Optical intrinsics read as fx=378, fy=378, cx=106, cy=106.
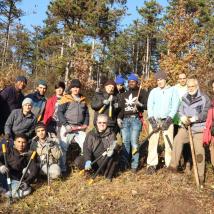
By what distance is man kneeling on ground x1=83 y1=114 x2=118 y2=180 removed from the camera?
309 inches

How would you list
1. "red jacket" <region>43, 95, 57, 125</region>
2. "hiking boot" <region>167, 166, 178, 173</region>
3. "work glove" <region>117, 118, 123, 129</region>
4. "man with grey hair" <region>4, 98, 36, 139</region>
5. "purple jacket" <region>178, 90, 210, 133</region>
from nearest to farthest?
1. "purple jacket" <region>178, 90, 210, 133</region>
2. "hiking boot" <region>167, 166, 178, 173</region>
3. "man with grey hair" <region>4, 98, 36, 139</region>
4. "work glove" <region>117, 118, 123, 129</region>
5. "red jacket" <region>43, 95, 57, 125</region>

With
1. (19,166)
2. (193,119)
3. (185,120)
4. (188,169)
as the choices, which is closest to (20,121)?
(19,166)

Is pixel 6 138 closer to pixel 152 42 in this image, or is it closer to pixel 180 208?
pixel 180 208

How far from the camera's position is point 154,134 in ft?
27.2

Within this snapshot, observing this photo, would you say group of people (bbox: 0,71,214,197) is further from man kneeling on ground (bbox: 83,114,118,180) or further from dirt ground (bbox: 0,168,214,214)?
dirt ground (bbox: 0,168,214,214)

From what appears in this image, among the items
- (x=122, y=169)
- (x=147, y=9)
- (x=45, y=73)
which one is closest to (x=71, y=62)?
(x=45, y=73)

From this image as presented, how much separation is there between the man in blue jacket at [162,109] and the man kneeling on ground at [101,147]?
917 mm

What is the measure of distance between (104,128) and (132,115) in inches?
29.4

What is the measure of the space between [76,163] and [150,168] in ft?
5.40

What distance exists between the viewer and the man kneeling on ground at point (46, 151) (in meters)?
7.97

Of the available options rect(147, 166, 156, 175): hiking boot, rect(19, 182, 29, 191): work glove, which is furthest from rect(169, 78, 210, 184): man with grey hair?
rect(19, 182, 29, 191): work glove

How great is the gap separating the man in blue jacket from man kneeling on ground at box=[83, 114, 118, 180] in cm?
92

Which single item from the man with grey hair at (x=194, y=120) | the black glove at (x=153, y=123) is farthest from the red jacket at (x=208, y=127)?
the black glove at (x=153, y=123)

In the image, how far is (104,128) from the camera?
8008 mm
